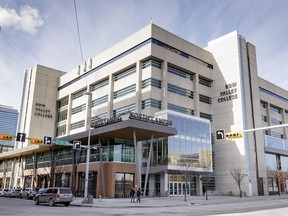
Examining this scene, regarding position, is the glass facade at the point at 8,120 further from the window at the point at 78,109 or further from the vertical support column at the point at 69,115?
the window at the point at 78,109

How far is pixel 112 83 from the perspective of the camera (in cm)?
6475

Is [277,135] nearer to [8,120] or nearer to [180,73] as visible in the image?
[180,73]

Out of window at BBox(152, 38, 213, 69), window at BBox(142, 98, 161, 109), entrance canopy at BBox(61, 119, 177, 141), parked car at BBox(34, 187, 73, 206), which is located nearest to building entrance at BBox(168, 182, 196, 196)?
entrance canopy at BBox(61, 119, 177, 141)

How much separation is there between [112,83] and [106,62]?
6.10 meters

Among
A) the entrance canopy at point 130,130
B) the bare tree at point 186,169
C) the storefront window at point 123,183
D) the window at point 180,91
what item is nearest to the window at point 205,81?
the window at point 180,91

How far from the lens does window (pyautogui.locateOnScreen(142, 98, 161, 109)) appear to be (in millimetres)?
54750

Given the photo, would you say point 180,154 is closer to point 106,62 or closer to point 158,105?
point 158,105

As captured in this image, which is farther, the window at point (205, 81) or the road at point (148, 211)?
the window at point (205, 81)

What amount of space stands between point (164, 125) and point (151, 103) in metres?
10.4

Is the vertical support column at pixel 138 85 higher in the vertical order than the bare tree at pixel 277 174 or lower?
higher

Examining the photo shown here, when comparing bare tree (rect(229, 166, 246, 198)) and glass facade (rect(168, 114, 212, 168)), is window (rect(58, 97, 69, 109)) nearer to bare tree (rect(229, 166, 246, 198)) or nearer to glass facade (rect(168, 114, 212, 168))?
glass facade (rect(168, 114, 212, 168))

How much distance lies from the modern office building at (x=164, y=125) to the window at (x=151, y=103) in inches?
7.1

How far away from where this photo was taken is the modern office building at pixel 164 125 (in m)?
47.1

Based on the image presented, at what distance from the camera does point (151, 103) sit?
54.8m
